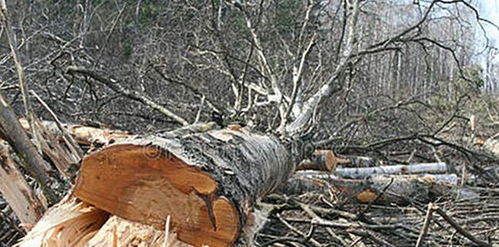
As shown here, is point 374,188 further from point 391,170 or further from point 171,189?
point 171,189

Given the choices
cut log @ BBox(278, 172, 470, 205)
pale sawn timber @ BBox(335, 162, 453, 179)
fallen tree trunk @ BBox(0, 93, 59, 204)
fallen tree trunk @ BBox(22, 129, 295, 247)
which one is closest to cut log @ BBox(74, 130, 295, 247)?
fallen tree trunk @ BBox(22, 129, 295, 247)

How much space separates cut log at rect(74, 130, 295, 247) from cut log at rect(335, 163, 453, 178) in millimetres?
3059

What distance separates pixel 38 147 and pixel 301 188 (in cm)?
212

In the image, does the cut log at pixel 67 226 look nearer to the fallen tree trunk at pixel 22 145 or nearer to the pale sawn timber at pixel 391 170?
the fallen tree trunk at pixel 22 145

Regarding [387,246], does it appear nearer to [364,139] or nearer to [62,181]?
[62,181]

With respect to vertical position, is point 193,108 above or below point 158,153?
below

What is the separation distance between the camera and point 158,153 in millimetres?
1332

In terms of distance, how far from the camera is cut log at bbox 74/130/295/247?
132 cm

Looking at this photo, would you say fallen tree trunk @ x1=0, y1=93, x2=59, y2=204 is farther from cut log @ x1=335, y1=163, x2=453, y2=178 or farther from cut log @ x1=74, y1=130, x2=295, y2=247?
cut log @ x1=335, y1=163, x2=453, y2=178

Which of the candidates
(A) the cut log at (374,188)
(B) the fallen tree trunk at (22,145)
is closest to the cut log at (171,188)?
(B) the fallen tree trunk at (22,145)

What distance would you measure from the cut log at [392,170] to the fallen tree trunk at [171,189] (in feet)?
10.0

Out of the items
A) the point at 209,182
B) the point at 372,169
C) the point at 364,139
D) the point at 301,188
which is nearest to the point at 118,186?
the point at 209,182

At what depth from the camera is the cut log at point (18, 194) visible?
1.70 metres

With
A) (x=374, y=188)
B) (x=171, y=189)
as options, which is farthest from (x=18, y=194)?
(x=374, y=188)
